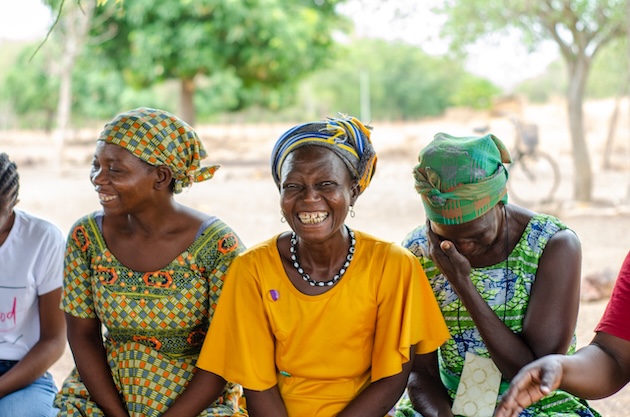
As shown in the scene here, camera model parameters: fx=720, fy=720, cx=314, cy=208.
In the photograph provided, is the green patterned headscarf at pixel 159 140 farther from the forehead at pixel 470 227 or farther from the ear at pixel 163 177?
the forehead at pixel 470 227

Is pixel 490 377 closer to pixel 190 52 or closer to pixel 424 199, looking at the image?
pixel 424 199

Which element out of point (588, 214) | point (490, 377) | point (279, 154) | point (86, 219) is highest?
point (279, 154)

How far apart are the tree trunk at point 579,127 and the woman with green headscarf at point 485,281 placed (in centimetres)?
932

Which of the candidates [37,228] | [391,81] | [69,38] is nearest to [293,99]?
[391,81]

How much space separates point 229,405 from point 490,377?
3.12 feet

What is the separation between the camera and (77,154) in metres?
22.4

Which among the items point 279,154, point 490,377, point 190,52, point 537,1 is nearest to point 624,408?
point 490,377

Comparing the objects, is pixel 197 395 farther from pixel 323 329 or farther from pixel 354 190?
pixel 354 190

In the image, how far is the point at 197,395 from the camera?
2479 mm

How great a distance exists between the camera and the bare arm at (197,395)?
2.48 meters

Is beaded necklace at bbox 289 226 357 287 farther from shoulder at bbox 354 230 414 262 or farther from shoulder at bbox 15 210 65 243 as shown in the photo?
shoulder at bbox 15 210 65 243

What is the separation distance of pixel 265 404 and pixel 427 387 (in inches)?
22.5

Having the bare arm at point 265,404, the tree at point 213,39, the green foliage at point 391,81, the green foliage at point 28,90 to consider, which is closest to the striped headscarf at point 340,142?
the bare arm at point 265,404

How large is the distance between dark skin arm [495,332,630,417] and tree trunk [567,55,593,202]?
9737mm
